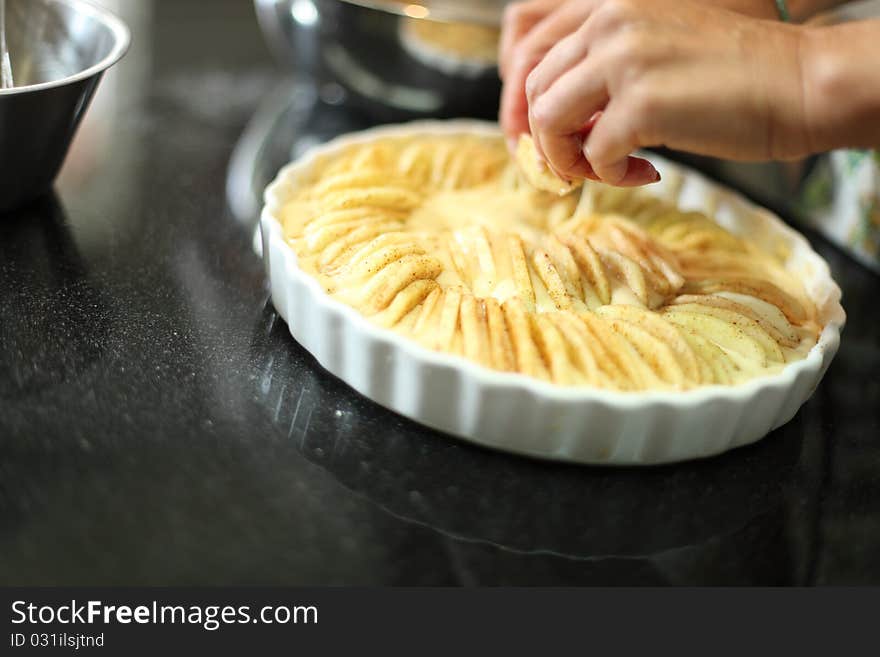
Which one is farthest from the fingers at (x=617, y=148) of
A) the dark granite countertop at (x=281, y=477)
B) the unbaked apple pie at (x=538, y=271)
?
the dark granite countertop at (x=281, y=477)

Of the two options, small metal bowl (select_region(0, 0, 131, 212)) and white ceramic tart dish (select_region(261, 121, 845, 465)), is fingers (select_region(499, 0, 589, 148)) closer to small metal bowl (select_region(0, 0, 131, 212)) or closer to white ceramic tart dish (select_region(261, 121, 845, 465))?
white ceramic tart dish (select_region(261, 121, 845, 465))

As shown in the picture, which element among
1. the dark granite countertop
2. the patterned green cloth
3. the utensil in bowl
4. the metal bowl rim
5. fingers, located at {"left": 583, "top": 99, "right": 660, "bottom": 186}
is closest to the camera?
the dark granite countertop

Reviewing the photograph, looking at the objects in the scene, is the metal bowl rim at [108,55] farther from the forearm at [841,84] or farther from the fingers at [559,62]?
the forearm at [841,84]

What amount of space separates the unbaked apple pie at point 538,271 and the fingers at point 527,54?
0.45ft

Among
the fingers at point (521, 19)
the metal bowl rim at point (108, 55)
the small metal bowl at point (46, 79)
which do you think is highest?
the fingers at point (521, 19)

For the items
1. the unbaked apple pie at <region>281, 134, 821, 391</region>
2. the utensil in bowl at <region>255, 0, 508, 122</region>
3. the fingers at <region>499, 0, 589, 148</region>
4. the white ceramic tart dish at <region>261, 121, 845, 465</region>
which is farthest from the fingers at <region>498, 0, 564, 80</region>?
the white ceramic tart dish at <region>261, 121, 845, 465</region>

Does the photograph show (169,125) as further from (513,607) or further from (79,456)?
(513,607)

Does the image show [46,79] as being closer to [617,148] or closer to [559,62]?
[559,62]

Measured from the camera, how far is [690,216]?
2018 mm

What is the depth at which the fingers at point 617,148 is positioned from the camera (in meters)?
1.43

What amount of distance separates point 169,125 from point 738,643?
2.08 meters

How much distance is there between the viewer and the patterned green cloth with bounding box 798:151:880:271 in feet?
7.26

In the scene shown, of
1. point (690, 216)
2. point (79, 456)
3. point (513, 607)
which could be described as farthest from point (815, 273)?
point (79, 456)

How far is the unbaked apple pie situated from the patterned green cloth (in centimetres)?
40
